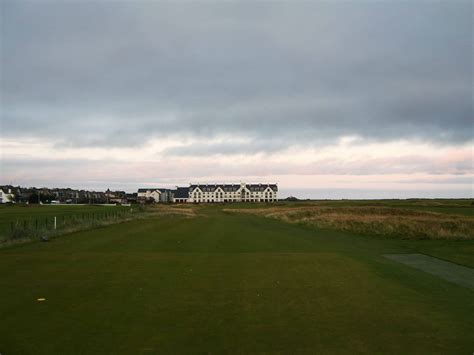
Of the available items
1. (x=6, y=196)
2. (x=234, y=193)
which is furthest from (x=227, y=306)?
(x=6, y=196)

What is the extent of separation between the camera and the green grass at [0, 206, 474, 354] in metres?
7.53

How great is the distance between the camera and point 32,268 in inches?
611

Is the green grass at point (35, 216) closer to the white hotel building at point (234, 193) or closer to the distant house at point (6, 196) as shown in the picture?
the distant house at point (6, 196)

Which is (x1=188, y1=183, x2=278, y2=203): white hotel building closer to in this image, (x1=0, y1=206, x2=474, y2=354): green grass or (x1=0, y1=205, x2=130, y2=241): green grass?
(x1=0, y1=205, x2=130, y2=241): green grass

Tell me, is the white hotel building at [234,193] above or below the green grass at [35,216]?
above

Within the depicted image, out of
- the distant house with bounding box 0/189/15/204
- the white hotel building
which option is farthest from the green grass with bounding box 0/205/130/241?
the white hotel building

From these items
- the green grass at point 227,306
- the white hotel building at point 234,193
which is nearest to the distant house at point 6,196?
the white hotel building at point 234,193

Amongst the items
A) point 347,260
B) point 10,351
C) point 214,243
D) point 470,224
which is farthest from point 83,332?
point 470,224

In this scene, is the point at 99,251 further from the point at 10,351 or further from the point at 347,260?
the point at 10,351

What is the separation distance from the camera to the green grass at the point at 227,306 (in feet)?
24.7

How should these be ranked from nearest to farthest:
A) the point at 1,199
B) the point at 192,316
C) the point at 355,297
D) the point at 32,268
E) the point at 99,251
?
the point at 192,316, the point at 355,297, the point at 32,268, the point at 99,251, the point at 1,199

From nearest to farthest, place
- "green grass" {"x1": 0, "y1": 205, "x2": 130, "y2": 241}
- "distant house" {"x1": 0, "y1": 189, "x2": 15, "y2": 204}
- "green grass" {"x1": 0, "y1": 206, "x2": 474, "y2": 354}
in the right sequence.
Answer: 1. "green grass" {"x1": 0, "y1": 206, "x2": 474, "y2": 354}
2. "green grass" {"x1": 0, "y1": 205, "x2": 130, "y2": 241}
3. "distant house" {"x1": 0, "y1": 189, "x2": 15, "y2": 204}

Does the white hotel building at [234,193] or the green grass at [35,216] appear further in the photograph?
the white hotel building at [234,193]

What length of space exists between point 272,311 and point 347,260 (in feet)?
29.4
